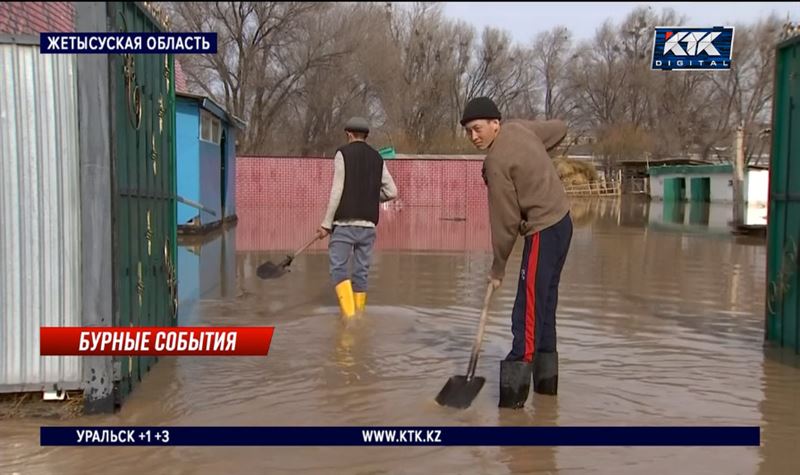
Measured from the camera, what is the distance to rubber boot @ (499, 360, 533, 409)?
13.2 ft

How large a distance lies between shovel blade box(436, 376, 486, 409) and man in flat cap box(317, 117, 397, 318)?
237cm

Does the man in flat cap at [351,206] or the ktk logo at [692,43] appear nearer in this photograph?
the ktk logo at [692,43]

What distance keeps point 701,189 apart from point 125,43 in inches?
1756

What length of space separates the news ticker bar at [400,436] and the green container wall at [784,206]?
2.14 metres

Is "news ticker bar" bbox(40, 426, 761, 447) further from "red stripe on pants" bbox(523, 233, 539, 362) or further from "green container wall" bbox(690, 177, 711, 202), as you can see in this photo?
"green container wall" bbox(690, 177, 711, 202)

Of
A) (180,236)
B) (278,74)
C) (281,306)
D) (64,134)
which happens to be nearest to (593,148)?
(278,74)

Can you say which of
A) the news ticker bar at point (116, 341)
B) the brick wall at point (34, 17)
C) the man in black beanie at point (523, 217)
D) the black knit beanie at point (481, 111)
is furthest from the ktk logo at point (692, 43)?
the brick wall at point (34, 17)

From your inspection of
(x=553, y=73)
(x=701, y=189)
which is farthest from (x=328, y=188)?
(x=701, y=189)

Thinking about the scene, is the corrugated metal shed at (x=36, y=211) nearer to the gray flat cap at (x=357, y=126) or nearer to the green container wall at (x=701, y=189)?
the gray flat cap at (x=357, y=126)

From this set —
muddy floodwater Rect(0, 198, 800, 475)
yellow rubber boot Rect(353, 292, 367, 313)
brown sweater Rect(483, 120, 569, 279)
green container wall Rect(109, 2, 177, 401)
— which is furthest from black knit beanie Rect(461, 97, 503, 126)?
yellow rubber boot Rect(353, 292, 367, 313)

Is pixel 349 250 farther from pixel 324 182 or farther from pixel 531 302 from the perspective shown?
pixel 324 182

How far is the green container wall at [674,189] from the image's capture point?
46875mm

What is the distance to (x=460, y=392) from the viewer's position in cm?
403

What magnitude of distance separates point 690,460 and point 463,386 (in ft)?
4.04
